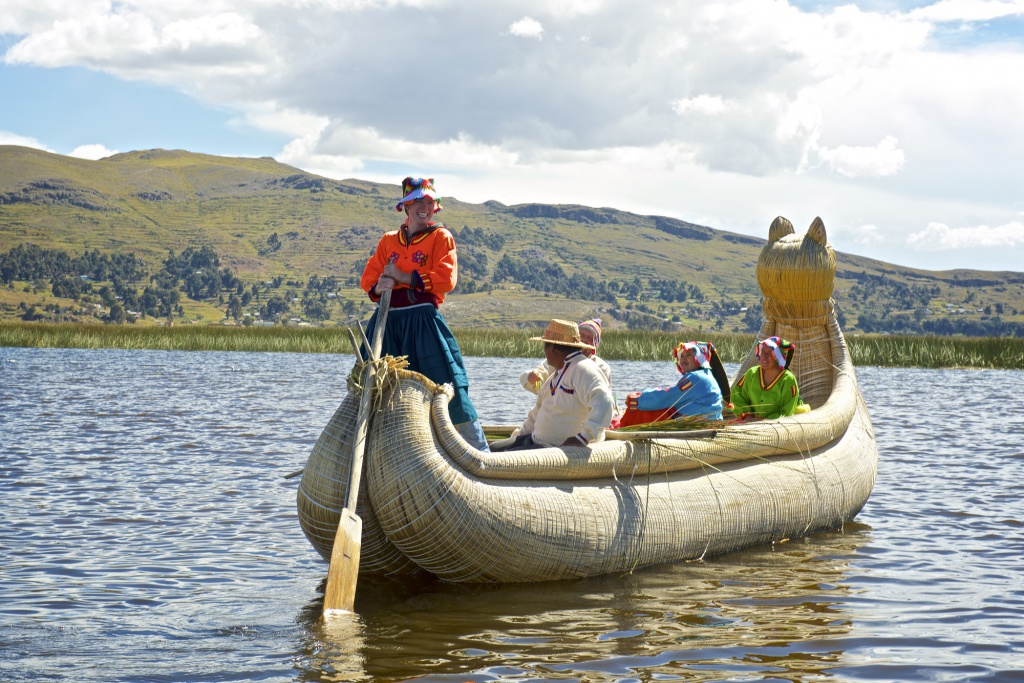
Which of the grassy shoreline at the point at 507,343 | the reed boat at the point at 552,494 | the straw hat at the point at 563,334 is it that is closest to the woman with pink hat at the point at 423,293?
the reed boat at the point at 552,494

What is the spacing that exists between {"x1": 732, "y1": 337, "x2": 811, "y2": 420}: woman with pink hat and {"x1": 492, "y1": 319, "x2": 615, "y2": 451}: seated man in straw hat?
241 centimetres

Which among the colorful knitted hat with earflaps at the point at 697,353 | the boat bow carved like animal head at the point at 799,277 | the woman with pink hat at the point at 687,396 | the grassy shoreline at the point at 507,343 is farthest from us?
the grassy shoreline at the point at 507,343

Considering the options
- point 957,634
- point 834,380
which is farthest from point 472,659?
point 834,380

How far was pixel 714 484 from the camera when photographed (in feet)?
24.7

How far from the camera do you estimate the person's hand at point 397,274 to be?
6.84 m

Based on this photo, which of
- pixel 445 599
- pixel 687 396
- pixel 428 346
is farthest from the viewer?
pixel 687 396

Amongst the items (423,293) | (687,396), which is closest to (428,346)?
(423,293)

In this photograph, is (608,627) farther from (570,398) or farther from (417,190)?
(417,190)

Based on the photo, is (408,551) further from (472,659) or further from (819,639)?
(819,639)

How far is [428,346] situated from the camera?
682 centimetres

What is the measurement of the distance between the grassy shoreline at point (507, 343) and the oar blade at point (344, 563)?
24.6 m

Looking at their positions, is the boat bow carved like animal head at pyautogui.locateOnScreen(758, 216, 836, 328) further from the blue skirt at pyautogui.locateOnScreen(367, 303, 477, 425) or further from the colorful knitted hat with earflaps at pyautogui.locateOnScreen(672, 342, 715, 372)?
the blue skirt at pyautogui.locateOnScreen(367, 303, 477, 425)

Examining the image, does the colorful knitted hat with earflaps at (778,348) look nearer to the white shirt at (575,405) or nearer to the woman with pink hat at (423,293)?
the white shirt at (575,405)

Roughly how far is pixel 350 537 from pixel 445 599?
965 millimetres
